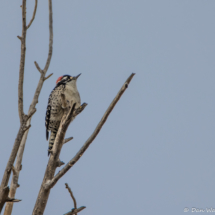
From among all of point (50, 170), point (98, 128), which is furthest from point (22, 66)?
point (50, 170)

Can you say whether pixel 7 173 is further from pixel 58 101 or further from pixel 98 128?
pixel 58 101

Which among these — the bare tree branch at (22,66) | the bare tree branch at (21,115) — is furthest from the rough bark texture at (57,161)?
the bare tree branch at (22,66)

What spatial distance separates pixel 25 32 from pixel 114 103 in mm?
1223

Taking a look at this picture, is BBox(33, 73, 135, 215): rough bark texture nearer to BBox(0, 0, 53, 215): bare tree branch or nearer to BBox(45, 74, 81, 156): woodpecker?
BBox(0, 0, 53, 215): bare tree branch

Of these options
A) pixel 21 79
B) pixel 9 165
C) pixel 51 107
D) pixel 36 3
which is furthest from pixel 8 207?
pixel 51 107

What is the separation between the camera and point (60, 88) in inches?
259

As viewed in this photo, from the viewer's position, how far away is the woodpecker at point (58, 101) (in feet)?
21.0

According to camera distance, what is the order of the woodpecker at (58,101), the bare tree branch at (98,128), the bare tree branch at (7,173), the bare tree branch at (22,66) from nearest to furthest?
the bare tree branch at (7,173) → the bare tree branch at (98,128) → the bare tree branch at (22,66) → the woodpecker at (58,101)

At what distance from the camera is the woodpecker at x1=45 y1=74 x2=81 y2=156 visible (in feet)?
21.0

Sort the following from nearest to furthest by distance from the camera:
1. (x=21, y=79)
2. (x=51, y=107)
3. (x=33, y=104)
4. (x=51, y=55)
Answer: (x=21, y=79) < (x=33, y=104) < (x=51, y=55) < (x=51, y=107)

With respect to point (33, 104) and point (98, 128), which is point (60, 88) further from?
point (98, 128)

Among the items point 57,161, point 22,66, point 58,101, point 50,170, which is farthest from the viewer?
point 58,101

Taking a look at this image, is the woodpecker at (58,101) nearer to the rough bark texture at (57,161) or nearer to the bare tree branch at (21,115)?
the bare tree branch at (21,115)

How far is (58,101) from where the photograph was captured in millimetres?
6418
